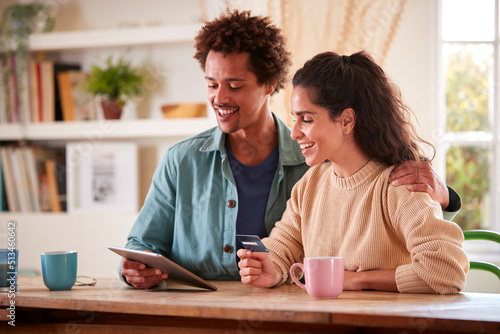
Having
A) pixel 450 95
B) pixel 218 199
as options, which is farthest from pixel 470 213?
pixel 218 199

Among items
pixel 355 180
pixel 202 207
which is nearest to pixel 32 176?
pixel 202 207

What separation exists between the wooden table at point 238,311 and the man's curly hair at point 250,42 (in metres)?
0.70

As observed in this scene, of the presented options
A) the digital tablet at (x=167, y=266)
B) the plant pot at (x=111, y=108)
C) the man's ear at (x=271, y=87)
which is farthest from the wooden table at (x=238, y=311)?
the plant pot at (x=111, y=108)

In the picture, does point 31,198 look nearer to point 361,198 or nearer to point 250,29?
point 250,29

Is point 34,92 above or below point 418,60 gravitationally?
below

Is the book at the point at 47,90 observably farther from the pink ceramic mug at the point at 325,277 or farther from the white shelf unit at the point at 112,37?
the pink ceramic mug at the point at 325,277

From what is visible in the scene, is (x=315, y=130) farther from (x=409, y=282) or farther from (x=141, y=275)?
(x=141, y=275)

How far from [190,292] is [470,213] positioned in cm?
199

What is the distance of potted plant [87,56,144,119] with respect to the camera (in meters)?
3.01

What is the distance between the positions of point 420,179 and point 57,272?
3.15 feet

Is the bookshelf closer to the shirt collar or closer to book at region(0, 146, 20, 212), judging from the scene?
book at region(0, 146, 20, 212)

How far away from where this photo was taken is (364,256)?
1486 millimetres

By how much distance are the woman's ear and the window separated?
1.55m

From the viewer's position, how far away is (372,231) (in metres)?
1.48
